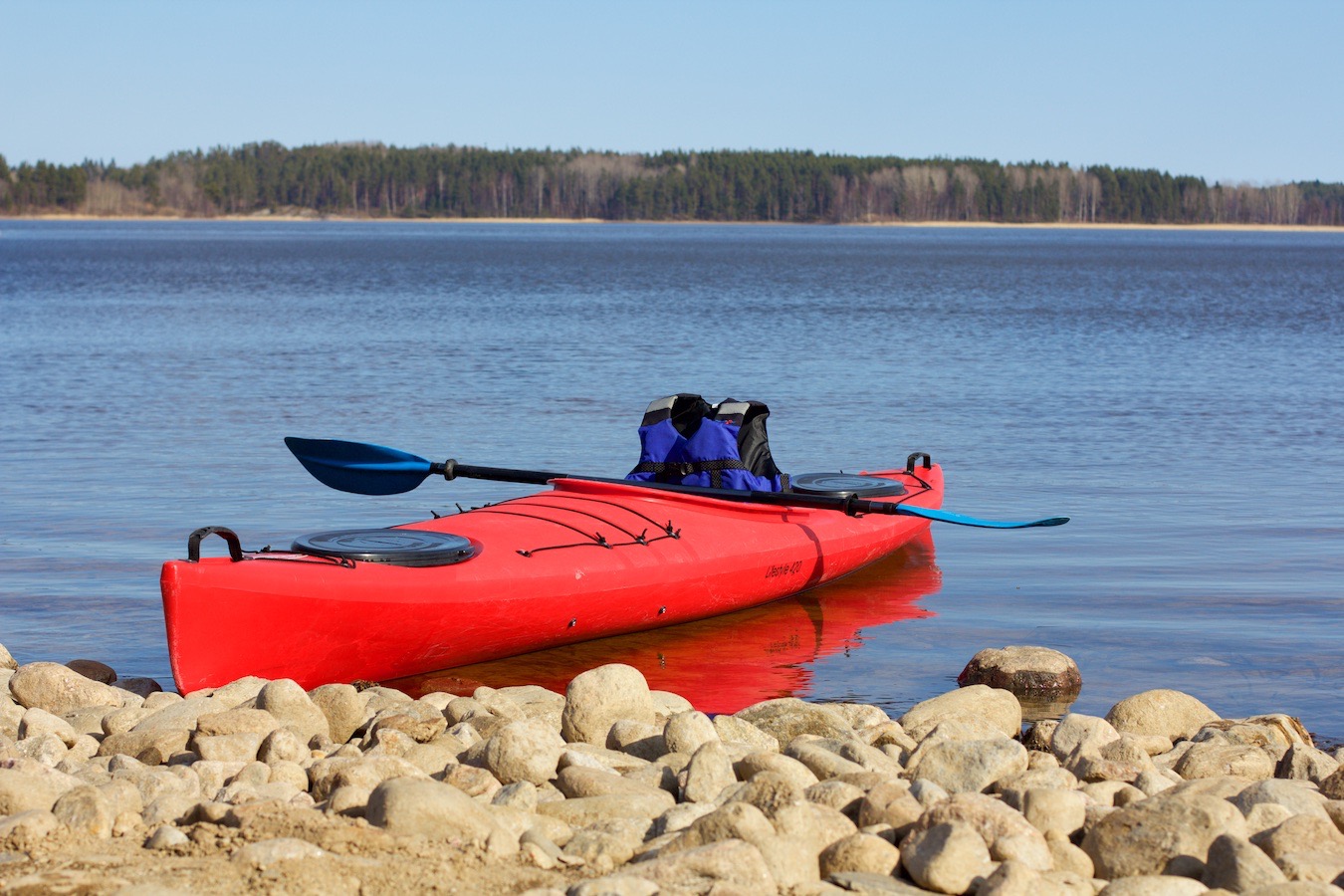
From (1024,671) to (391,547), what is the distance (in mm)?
2654

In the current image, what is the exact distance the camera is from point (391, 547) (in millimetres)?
6172

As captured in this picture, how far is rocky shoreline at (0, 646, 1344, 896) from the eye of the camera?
3434 millimetres

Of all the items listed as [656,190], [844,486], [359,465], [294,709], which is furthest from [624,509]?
[656,190]

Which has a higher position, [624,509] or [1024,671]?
[624,509]

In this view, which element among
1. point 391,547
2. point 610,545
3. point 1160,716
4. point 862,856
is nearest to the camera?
point 862,856

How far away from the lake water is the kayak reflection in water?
0.02 meters

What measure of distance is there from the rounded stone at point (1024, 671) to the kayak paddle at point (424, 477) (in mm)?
1157

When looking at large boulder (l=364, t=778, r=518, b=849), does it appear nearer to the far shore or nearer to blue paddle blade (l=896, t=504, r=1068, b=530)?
blue paddle blade (l=896, t=504, r=1068, b=530)

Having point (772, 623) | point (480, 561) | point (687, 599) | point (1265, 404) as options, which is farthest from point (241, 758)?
point (1265, 404)

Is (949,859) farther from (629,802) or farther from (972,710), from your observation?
(972,710)

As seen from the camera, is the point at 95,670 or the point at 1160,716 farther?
the point at 95,670

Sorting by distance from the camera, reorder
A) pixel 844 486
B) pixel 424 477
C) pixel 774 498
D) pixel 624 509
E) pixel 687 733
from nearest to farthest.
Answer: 1. pixel 687 733
2. pixel 624 509
3. pixel 774 498
4. pixel 424 477
5. pixel 844 486

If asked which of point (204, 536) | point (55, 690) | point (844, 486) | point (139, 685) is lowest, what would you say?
point (139, 685)

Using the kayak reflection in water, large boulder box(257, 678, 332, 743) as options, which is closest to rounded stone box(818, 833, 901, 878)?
large boulder box(257, 678, 332, 743)
